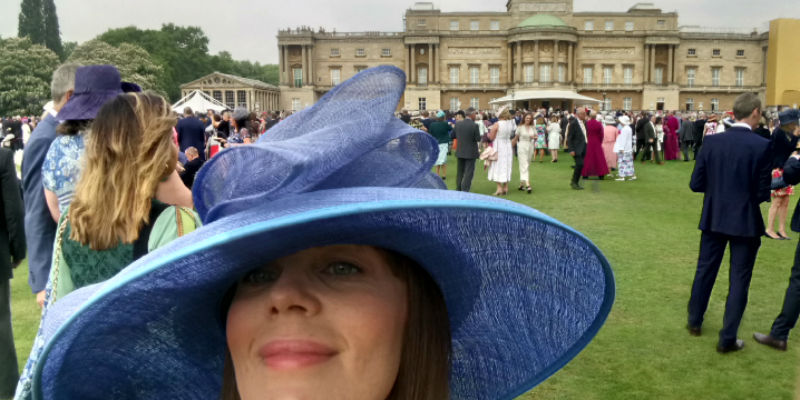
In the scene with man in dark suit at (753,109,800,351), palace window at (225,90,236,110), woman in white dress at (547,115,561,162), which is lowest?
man in dark suit at (753,109,800,351)

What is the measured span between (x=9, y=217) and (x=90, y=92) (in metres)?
1.41

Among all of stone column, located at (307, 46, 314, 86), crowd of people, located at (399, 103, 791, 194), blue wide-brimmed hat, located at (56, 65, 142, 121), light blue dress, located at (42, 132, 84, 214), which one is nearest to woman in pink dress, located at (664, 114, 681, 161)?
crowd of people, located at (399, 103, 791, 194)

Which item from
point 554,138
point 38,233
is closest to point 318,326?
point 38,233

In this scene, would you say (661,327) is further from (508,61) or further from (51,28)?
(51,28)

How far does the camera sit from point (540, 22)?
64.4 m

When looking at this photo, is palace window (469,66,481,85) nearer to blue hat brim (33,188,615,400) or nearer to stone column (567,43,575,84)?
stone column (567,43,575,84)

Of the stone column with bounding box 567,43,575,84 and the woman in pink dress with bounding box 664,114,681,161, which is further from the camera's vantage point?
the stone column with bounding box 567,43,575,84

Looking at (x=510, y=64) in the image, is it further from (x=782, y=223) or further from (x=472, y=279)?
(x=472, y=279)

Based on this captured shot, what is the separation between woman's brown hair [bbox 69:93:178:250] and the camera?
206 cm

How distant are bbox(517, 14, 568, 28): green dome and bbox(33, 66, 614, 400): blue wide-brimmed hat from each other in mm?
65793

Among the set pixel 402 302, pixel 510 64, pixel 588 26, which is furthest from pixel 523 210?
pixel 588 26

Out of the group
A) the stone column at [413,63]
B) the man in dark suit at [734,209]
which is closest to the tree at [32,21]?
the stone column at [413,63]

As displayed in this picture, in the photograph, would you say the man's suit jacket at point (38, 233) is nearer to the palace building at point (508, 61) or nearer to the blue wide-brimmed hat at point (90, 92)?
the blue wide-brimmed hat at point (90, 92)

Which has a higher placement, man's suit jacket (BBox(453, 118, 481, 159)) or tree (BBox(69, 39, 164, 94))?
tree (BBox(69, 39, 164, 94))
